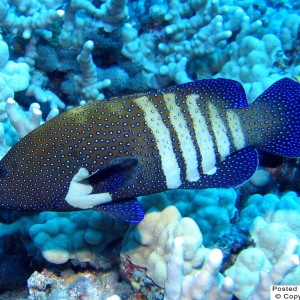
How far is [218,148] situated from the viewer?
3.22 m

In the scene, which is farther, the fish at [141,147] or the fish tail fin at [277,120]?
the fish tail fin at [277,120]

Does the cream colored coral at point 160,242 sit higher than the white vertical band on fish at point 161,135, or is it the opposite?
the white vertical band on fish at point 161,135

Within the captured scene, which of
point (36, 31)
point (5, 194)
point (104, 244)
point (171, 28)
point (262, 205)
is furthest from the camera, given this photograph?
point (171, 28)

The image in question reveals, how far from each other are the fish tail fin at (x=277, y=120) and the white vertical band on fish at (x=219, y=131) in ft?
0.69

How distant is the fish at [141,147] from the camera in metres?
2.91

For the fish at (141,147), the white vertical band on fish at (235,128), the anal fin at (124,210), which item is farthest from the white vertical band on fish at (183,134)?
the anal fin at (124,210)

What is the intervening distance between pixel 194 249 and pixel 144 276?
1.98ft

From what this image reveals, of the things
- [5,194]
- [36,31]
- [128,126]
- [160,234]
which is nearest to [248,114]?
[128,126]

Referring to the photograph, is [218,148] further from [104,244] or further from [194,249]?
[104,244]

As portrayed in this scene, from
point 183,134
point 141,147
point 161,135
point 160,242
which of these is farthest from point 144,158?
point 160,242

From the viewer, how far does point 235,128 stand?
3275 millimetres

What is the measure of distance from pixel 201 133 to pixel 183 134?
0.16 m

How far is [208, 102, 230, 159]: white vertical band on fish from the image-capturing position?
3203 mm

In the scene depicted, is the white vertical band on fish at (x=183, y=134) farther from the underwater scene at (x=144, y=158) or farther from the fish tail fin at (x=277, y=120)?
the fish tail fin at (x=277, y=120)
